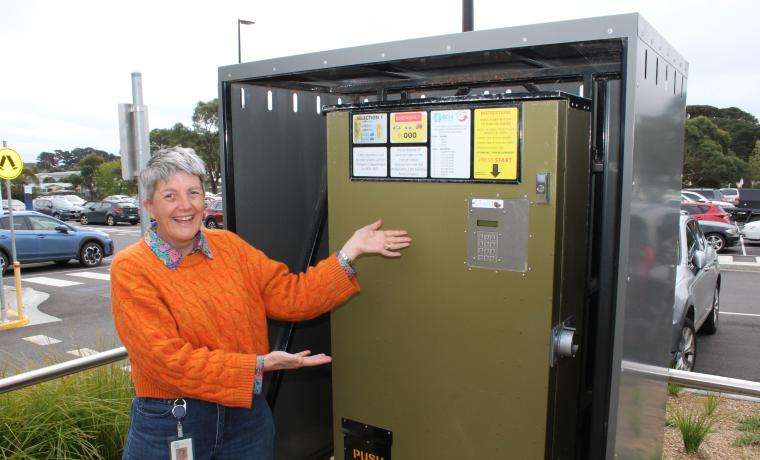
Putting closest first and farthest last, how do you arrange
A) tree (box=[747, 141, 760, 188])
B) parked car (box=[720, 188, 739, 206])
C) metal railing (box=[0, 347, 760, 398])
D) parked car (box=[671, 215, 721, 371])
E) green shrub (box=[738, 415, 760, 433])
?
metal railing (box=[0, 347, 760, 398]) < green shrub (box=[738, 415, 760, 433]) < parked car (box=[671, 215, 721, 371]) < parked car (box=[720, 188, 739, 206]) < tree (box=[747, 141, 760, 188])

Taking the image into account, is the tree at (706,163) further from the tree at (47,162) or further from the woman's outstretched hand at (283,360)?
the tree at (47,162)

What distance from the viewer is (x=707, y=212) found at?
17.2 m

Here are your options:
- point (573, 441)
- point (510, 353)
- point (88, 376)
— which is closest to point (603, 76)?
point (510, 353)

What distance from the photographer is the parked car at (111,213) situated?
2911 cm

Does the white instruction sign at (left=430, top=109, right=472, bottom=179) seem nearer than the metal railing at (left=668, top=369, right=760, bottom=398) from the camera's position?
Yes

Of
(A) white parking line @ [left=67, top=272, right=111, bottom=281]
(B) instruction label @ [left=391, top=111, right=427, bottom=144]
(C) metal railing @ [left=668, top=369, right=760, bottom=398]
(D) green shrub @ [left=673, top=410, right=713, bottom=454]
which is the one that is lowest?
(A) white parking line @ [left=67, top=272, right=111, bottom=281]

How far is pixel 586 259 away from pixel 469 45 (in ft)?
3.18

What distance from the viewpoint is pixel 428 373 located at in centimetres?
252

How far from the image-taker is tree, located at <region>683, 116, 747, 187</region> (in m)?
37.8

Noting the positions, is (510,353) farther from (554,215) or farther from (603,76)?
(603,76)

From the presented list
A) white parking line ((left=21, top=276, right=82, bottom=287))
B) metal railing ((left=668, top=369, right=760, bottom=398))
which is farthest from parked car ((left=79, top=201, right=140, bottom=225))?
metal railing ((left=668, top=369, right=760, bottom=398))

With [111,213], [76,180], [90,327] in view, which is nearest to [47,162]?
[76,180]

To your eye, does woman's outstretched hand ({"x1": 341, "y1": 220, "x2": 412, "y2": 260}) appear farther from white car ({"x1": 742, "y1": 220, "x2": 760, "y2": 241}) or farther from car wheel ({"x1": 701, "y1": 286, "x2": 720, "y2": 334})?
white car ({"x1": 742, "y1": 220, "x2": 760, "y2": 241})

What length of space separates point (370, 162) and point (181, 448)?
50.9 inches
